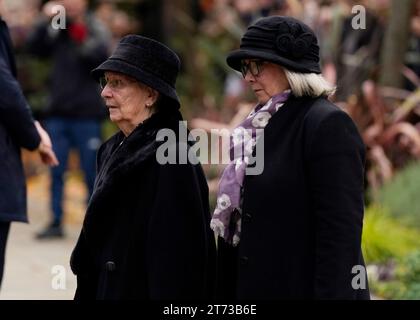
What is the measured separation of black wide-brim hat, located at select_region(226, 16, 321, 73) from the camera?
172 inches

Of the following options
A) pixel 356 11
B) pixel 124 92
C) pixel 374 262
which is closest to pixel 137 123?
pixel 124 92

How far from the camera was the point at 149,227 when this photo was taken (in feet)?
14.1

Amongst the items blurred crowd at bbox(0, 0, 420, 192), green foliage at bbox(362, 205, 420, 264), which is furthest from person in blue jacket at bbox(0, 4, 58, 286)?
blurred crowd at bbox(0, 0, 420, 192)

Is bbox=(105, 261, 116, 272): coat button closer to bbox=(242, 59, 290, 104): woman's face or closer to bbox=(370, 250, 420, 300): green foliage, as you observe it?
bbox=(242, 59, 290, 104): woman's face

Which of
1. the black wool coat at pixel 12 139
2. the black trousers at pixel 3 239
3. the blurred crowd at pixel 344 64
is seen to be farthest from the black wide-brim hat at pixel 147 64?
the blurred crowd at pixel 344 64

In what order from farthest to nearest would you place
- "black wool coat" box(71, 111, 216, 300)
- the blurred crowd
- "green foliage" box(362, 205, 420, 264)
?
the blurred crowd → "green foliage" box(362, 205, 420, 264) → "black wool coat" box(71, 111, 216, 300)

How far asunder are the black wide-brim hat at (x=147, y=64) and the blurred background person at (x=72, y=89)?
214 inches

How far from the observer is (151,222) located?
169 inches

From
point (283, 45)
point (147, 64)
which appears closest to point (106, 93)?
point (147, 64)

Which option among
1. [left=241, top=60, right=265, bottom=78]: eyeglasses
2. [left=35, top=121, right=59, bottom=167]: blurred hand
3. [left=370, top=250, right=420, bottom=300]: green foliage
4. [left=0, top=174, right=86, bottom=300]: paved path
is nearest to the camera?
[left=241, top=60, right=265, bottom=78]: eyeglasses

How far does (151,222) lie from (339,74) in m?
7.08

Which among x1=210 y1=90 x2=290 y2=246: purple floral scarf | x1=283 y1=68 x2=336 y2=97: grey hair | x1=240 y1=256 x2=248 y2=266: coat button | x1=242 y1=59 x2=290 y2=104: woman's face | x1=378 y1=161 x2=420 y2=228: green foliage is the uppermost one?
x1=378 y1=161 x2=420 y2=228: green foliage

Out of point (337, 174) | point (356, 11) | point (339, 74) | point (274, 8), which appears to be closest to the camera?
point (337, 174)

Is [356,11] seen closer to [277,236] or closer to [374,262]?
[374,262]
